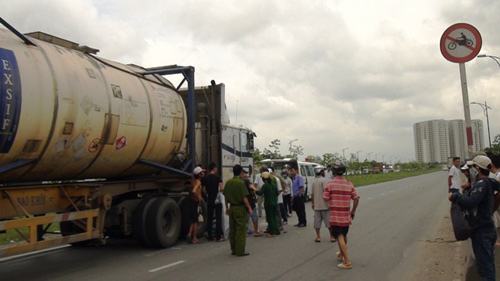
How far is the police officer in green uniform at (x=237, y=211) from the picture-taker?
9.55 meters

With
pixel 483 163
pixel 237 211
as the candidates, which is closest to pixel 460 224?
pixel 483 163

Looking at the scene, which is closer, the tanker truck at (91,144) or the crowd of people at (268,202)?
the tanker truck at (91,144)

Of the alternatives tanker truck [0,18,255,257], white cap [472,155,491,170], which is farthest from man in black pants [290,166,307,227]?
white cap [472,155,491,170]

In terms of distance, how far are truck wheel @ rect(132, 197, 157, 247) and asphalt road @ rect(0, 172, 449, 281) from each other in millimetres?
253

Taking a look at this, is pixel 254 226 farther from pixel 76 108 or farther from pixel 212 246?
pixel 76 108

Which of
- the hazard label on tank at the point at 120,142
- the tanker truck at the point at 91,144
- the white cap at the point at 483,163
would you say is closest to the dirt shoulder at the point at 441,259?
the white cap at the point at 483,163

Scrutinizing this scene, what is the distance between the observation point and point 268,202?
41.1ft

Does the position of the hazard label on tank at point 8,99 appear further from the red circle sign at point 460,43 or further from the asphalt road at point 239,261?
the red circle sign at point 460,43

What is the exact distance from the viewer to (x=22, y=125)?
23.5 ft

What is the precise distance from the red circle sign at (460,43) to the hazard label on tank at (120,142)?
18.4 ft

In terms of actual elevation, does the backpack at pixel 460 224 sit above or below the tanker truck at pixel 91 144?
below

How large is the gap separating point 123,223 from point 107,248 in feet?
3.77

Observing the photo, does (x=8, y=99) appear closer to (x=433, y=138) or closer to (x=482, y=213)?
(x=482, y=213)

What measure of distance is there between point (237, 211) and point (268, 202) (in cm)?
276
